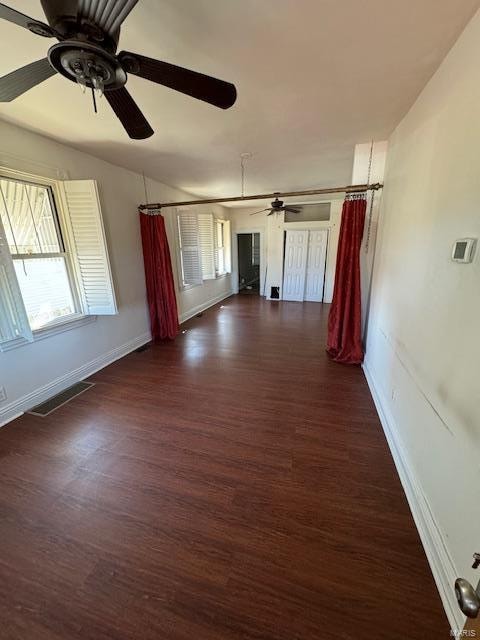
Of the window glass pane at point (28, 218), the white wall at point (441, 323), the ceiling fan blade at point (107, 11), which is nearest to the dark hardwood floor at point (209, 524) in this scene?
the white wall at point (441, 323)

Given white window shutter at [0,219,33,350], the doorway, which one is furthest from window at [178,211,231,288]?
white window shutter at [0,219,33,350]

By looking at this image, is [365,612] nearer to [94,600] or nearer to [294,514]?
[294,514]

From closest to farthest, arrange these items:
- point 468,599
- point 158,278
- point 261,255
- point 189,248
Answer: point 468,599
point 158,278
point 189,248
point 261,255

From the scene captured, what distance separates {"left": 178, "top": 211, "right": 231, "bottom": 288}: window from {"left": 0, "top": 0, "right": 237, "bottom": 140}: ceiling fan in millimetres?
3531

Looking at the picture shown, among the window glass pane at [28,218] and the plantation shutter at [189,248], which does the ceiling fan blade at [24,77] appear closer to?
the window glass pane at [28,218]

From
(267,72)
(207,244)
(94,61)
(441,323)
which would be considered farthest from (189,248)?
(441,323)

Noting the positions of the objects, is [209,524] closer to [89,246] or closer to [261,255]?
[89,246]

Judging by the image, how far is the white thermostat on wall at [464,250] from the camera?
1.06 metres

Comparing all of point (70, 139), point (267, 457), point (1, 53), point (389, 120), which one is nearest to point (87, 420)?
point (267, 457)

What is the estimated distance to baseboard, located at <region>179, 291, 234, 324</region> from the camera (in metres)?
5.11

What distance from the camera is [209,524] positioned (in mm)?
1351

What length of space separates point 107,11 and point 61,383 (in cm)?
290

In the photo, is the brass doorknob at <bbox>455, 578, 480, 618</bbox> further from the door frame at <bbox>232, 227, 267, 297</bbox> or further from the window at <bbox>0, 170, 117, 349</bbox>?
the door frame at <bbox>232, 227, 267, 297</bbox>

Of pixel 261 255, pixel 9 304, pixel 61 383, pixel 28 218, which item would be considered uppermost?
pixel 28 218
